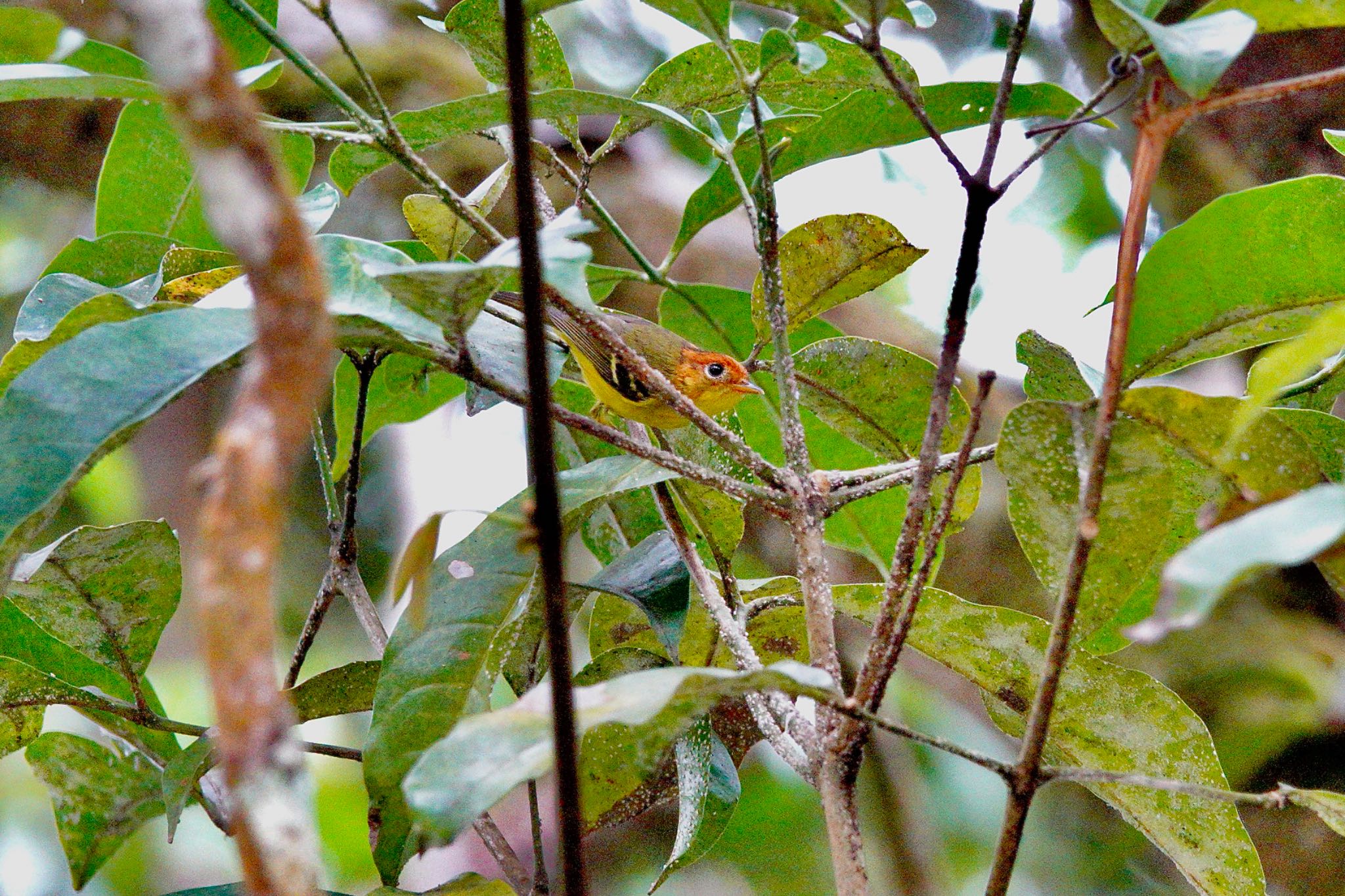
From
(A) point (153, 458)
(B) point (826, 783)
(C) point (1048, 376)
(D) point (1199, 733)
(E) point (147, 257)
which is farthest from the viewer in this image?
(A) point (153, 458)

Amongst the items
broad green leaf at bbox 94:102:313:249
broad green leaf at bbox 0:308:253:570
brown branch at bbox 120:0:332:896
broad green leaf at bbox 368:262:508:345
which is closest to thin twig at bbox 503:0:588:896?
brown branch at bbox 120:0:332:896

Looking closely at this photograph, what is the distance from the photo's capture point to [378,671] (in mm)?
957

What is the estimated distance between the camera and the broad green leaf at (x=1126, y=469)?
63 cm

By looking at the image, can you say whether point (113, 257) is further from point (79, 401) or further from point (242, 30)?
point (79, 401)

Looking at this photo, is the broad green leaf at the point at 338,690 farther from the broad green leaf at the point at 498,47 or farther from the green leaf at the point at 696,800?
the broad green leaf at the point at 498,47

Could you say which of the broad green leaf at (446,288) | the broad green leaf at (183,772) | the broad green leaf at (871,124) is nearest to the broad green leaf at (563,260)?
the broad green leaf at (446,288)

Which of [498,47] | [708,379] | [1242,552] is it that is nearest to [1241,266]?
[1242,552]

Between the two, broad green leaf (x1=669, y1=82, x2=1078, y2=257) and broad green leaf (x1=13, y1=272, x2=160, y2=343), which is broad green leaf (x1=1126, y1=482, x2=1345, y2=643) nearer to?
broad green leaf (x1=669, y1=82, x2=1078, y2=257)

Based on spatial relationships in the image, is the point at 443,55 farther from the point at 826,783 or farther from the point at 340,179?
the point at 826,783

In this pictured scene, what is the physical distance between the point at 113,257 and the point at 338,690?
1.46ft

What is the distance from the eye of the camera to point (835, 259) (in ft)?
2.93

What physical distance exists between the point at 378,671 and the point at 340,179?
1.44ft

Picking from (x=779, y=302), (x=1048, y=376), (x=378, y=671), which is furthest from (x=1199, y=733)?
(x=378, y=671)

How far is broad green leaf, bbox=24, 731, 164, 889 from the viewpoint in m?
0.99
